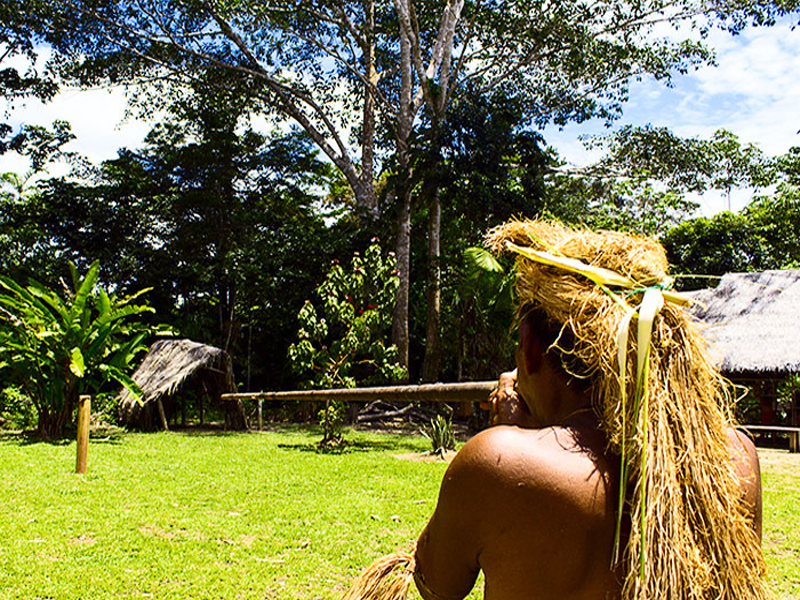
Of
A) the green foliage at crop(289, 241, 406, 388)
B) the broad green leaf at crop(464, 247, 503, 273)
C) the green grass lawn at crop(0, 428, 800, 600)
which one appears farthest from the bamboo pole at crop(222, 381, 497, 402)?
the broad green leaf at crop(464, 247, 503, 273)

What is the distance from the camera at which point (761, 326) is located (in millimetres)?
16000

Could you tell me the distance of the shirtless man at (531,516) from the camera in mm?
1317

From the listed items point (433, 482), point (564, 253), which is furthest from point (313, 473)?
point (564, 253)

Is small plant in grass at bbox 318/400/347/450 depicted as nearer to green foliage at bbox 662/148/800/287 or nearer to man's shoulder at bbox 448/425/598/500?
man's shoulder at bbox 448/425/598/500

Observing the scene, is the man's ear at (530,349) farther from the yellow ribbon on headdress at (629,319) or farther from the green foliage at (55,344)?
the green foliage at (55,344)

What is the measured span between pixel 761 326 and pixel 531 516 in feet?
55.2

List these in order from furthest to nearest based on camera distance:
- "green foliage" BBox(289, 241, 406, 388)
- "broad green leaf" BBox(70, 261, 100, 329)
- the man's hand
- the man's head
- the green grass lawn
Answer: "green foliage" BBox(289, 241, 406, 388)
"broad green leaf" BBox(70, 261, 100, 329)
the green grass lawn
the man's hand
the man's head

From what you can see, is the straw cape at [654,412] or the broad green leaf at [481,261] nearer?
the straw cape at [654,412]

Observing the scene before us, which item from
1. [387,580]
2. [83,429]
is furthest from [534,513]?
[83,429]

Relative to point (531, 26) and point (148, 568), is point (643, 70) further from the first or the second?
point (148, 568)

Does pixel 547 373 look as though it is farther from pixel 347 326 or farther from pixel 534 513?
pixel 347 326

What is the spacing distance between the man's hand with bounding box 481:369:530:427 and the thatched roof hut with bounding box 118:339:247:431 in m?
12.5

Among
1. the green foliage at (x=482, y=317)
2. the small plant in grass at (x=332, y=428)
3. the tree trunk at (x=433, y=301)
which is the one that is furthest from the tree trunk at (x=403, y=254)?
the small plant in grass at (x=332, y=428)

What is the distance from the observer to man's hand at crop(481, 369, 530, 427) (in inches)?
71.9
